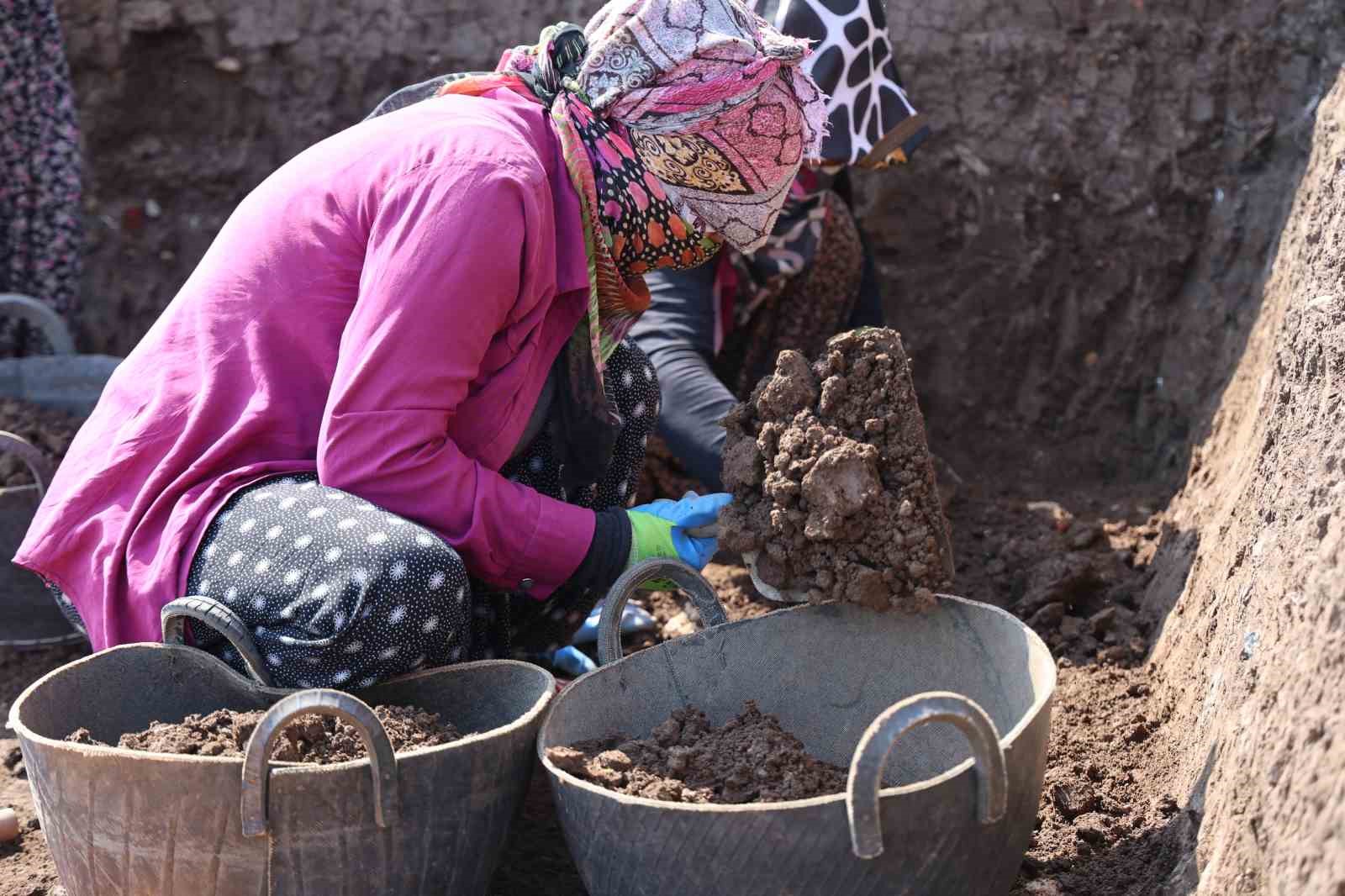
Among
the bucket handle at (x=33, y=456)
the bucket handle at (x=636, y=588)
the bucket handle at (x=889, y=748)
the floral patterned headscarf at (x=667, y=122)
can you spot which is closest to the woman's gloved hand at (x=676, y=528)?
the bucket handle at (x=636, y=588)

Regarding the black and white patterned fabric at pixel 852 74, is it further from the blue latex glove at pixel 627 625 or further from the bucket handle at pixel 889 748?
the bucket handle at pixel 889 748

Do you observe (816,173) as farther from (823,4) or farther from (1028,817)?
(1028,817)

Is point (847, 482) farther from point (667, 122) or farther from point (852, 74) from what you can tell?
point (852, 74)

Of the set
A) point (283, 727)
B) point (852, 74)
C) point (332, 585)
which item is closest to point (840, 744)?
point (332, 585)

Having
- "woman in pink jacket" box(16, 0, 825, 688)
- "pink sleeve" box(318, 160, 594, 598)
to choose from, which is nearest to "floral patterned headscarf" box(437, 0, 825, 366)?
"woman in pink jacket" box(16, 0, 825, 688)

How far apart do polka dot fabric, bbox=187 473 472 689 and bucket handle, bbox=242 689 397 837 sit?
1.04 feet

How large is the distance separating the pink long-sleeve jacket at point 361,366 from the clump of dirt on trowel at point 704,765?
39cm

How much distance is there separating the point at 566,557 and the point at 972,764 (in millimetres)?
854

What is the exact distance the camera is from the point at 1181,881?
1.79 meters

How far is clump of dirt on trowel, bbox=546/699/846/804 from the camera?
184cm

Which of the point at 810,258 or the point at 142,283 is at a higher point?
the point at 810,258

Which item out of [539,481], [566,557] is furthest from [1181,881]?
[539,481]

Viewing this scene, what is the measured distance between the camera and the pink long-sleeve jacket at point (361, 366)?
2008 millimetres

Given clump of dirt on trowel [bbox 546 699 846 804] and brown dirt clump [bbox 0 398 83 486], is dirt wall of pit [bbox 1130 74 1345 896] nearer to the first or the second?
clump of dirt on trowel [bbox 546 699 846 804]
